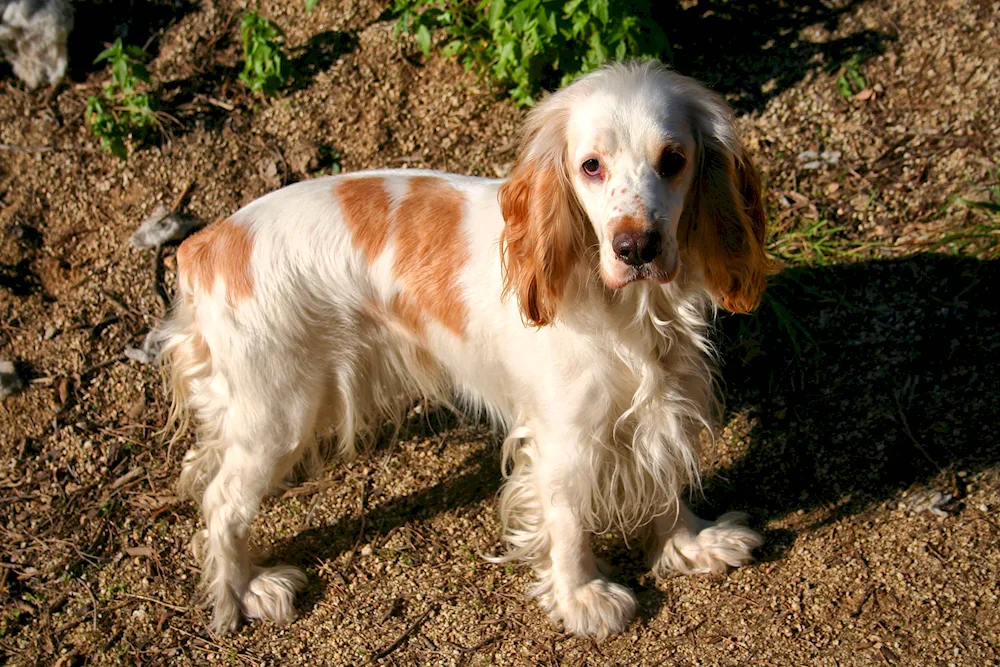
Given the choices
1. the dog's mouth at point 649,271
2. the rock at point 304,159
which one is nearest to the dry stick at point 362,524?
the rock at point 304,159

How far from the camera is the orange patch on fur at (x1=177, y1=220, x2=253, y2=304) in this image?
9.81ft

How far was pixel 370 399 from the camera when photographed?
3400 mm

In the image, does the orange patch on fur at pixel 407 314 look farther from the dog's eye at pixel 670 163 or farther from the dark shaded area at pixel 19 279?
the dark shaded area at pixel 19 279

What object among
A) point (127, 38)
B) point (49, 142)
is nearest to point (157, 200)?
point (49, 142)

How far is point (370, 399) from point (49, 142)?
239 cm

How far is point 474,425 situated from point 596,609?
3.59ft

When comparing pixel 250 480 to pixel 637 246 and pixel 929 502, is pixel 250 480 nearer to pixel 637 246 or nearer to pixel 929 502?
pixel 637 246

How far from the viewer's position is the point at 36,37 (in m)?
4.69

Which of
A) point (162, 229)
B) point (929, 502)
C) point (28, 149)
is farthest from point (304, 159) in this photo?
point (929, 502)

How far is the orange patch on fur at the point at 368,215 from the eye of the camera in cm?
301

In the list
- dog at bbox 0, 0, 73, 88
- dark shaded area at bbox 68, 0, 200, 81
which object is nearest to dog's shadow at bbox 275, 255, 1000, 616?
dark shaded area at bbox 68, 0, 200, 81

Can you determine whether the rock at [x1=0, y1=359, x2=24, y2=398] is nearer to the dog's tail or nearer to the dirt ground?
the dirt ground

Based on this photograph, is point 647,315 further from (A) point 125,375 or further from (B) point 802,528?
(A) point 125,375

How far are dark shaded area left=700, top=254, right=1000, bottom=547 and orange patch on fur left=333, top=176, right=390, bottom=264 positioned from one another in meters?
1.54
